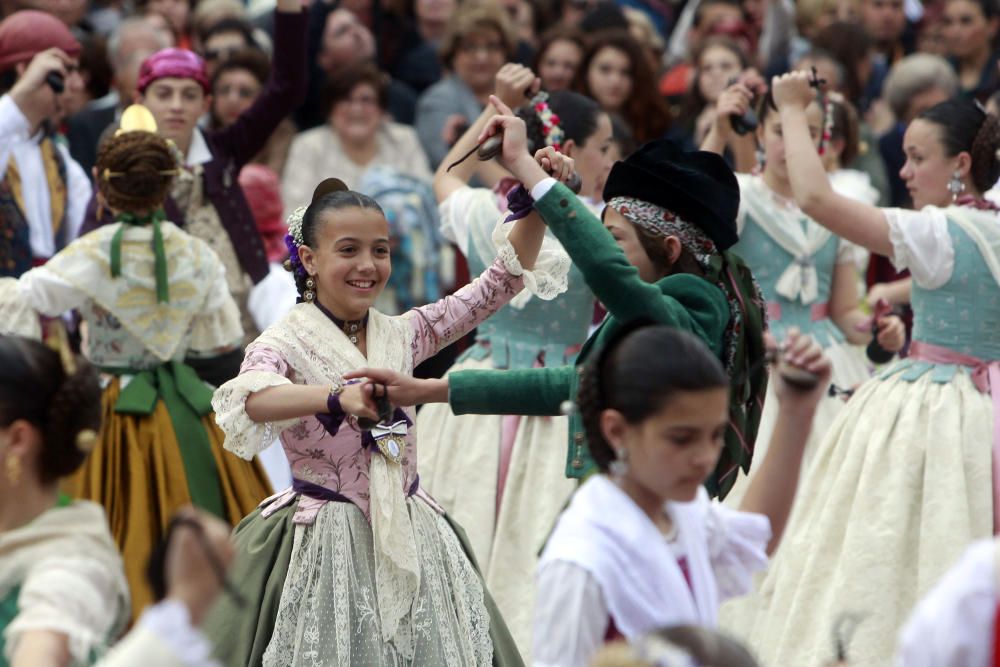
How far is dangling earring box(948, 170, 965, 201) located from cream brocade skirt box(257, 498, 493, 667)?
215 cm

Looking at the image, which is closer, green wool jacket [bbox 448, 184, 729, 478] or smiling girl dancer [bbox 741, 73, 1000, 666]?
green wool jacket [bbox 448, 184, 729, 478]

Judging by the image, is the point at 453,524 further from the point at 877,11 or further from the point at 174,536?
the point at 877,11

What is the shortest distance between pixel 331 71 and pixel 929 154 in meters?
4.83

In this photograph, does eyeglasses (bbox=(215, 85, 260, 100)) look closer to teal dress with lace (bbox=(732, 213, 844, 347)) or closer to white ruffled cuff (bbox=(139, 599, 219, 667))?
teal dress with lace (bbox=(732, 213, 844, 347))

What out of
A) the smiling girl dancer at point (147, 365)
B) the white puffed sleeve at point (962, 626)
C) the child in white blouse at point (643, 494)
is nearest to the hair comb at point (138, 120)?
the smiling girl dancer at point (147, 365)

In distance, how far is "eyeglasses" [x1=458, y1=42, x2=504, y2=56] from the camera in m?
9.25

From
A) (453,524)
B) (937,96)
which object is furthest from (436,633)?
(937,96)

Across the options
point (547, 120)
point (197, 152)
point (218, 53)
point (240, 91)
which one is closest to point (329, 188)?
point (547, 120)

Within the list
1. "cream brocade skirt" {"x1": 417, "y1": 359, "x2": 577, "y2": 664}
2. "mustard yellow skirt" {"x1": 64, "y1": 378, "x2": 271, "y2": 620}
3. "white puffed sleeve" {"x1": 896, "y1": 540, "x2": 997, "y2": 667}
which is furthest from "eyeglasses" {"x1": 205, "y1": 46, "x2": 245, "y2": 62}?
"white puffed sleeve" {"x1": 896, "y1": 540, "x2": 997, "y2": 667}

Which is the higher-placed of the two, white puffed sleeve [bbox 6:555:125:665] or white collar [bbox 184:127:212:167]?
white collar [bbox 184:127:212:167]

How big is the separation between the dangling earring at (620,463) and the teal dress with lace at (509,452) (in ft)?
9.08

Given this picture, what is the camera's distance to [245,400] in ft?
13.4

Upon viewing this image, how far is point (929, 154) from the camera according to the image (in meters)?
5.49

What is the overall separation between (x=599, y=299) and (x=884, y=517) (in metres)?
1.86
